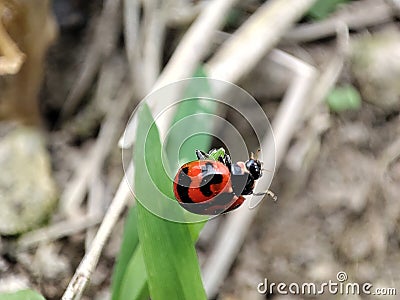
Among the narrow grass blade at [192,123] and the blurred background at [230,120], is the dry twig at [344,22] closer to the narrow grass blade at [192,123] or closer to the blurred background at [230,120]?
the blurred background at [230,120]

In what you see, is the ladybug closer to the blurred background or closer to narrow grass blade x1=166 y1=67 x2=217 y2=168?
narrow grass blade x1=166 y1=67 x2=217 y2=168

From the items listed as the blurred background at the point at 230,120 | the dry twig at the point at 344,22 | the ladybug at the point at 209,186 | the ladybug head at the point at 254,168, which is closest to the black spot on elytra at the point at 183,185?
the ladybug at the point at 209,186

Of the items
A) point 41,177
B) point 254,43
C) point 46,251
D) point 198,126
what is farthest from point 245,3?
point 46,251

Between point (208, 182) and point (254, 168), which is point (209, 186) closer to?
point (208, 182)

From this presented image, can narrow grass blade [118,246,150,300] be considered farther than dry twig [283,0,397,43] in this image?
No

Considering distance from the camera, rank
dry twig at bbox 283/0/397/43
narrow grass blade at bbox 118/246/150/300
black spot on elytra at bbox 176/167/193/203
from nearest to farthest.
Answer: black spot on elytra at bbox 176/167/193/203 < narrow grass blade at bbox 118/246/150/300 < dry twig at bbox 283/0/397/43

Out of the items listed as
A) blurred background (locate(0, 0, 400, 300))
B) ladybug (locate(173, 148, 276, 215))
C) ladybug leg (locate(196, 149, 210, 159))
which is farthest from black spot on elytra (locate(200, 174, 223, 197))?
blurred background (locate(0, 0, 400, 300))

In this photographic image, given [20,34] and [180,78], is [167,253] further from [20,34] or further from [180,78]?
[20,34]

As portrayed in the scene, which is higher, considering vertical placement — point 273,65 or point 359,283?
point 273,65
